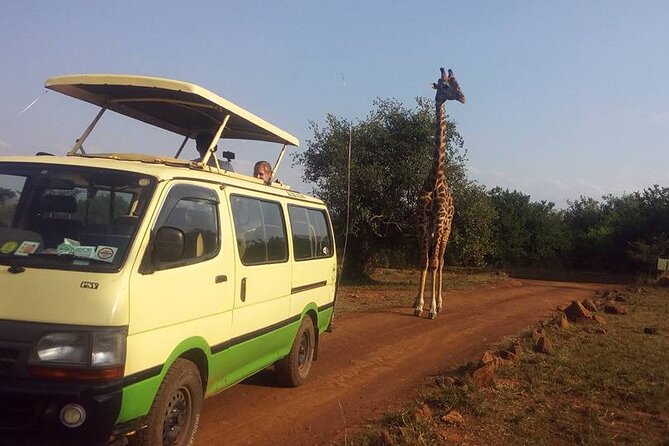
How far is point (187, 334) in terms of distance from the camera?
14.4 ft

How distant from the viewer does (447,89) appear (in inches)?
558

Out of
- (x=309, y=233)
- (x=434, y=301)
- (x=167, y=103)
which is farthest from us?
(x=434, y=301)

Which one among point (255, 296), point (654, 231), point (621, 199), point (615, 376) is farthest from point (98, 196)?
point (621, 199)

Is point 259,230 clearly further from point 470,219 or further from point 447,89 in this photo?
point 470,219

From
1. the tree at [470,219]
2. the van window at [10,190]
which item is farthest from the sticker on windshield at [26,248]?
the tree at [470,219]

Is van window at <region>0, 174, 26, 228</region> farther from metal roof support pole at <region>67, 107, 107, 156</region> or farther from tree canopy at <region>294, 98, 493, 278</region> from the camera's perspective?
tree canopy at <region>294, 98, 493, 278</region>

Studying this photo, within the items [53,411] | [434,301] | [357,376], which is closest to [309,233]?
[357,376]

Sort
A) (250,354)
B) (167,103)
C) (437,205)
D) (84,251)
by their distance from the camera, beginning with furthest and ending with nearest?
(437,205) < (167,103) < (250,354) < (84,251)

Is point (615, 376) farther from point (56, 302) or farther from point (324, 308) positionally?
point (56, 302)

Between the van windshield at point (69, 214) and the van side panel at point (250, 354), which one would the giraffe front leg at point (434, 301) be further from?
the van windshield at point (69, 214)

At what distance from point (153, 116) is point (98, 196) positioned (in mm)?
2640

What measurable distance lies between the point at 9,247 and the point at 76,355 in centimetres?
93

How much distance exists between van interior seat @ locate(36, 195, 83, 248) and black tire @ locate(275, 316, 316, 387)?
10.4ft

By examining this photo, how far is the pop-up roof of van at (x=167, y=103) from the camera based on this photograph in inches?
211
